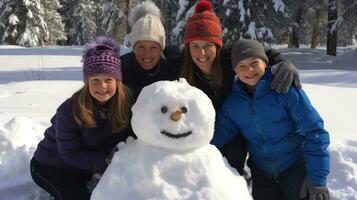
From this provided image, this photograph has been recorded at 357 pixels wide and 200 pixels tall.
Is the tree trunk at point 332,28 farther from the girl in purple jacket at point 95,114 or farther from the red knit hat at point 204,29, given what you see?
the girl in purple jacket at point 95,114

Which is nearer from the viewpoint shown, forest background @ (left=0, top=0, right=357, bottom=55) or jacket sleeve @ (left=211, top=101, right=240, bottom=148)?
jacket sleeve @ (left=211, top=101, right=240, bottom=148)

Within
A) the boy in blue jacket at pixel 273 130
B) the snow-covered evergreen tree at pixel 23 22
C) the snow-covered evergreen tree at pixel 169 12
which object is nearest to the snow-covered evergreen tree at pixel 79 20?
the snow-covered evergreen tree at pixel 23 22

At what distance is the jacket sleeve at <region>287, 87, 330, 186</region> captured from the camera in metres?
3.15

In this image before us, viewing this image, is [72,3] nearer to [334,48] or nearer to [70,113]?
[334,48]

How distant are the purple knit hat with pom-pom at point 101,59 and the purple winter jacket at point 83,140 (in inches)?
11.9

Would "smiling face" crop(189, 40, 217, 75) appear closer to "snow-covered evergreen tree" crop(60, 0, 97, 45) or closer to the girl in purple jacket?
the girl in purple jacket

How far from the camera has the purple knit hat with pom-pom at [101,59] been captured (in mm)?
3195

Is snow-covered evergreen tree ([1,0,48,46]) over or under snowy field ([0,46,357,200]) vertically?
over

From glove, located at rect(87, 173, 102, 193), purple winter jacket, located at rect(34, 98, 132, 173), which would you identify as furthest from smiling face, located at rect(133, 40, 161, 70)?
glove, located at rect(87, 173, 102, 193)

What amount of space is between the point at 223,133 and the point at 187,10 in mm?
14384

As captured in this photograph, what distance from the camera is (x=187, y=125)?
2.63 meters

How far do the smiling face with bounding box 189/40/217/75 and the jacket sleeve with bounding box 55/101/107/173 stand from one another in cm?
97

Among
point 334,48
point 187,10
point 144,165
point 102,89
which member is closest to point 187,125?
point 144,165

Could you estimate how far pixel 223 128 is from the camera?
3578 millimetres
